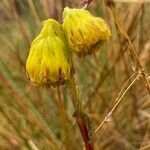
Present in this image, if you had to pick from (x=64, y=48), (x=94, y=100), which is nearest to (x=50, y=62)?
(x=64, y=48)

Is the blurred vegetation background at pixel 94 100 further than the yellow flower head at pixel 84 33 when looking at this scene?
Yes

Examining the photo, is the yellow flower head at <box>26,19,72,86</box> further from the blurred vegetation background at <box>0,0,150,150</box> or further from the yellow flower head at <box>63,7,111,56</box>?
the blurred vegetation background at <box>0,0,150,150</box>

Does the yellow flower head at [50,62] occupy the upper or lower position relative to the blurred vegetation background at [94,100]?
upper

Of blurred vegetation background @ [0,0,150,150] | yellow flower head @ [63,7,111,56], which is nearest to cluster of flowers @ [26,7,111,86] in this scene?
yellow flower head @ [63,7,111,56]

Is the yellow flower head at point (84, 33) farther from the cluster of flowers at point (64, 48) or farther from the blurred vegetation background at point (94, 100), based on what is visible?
the blurred vegetation background at point (94, 100)

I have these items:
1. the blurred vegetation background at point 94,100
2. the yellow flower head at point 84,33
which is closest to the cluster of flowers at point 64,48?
the yellow flower head at point 84,33

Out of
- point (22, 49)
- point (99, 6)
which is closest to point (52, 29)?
point (99, 6)
